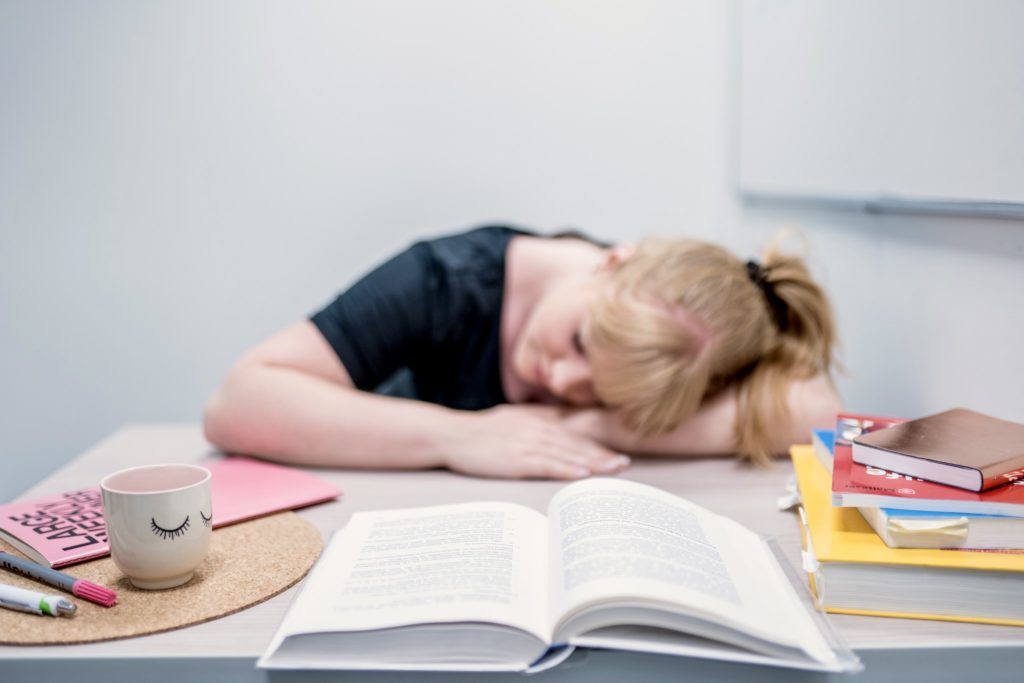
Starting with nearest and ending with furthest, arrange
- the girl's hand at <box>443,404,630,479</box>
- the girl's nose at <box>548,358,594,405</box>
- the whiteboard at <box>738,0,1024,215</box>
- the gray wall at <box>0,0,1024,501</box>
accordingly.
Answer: the whiteboard at <box>738,0,1024,215</box>
the girl's hand at <box>443,404,630,479</box>
the girl's nose at <box>548,358,594,405</box>
the gray wall at <box>0,0,1024,501</box>

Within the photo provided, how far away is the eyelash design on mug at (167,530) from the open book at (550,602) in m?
0.09

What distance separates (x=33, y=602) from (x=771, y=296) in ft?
2.97

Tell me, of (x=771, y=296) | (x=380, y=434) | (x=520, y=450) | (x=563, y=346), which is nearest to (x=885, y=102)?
(x=771, y=296)

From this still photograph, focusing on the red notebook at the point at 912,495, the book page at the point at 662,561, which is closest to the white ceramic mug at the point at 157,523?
the book page at the point at 662,561

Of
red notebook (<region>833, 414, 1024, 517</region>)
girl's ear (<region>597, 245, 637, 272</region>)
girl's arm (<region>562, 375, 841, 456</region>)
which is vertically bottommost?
girl's arm (<region>562, 375, 841, 456</region>)

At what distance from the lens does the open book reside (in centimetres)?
55

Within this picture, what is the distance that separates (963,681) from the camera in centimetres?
59

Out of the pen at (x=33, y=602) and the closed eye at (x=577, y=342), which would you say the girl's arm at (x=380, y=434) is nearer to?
the closed eye at (x=577, y=342)

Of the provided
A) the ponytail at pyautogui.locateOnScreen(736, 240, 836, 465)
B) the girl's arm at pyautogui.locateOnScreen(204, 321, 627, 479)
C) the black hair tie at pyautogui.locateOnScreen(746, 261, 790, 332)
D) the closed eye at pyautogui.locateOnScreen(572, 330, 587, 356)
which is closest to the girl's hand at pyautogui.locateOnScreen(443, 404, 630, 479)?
the girl's arm at pyautogui.locateOnScreen(204, 321, 627, 479)

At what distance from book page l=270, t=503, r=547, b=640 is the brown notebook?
0.89 feet

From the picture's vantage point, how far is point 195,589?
66cm

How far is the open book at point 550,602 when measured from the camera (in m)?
0.55

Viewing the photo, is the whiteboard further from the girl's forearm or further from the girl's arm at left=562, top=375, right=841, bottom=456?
the girl's forearm

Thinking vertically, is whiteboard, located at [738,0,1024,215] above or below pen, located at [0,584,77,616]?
above
